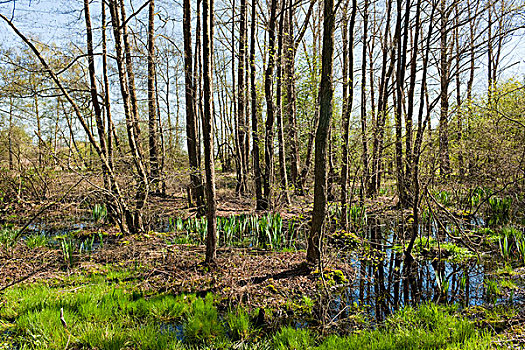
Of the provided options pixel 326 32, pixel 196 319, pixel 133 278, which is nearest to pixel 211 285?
pixel 196 319

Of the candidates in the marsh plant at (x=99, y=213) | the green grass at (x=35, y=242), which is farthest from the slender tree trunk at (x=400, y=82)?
the marsh plant at (x=99, y=213)

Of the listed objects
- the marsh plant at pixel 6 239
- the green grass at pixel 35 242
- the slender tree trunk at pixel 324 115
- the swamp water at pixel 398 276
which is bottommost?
the swamp water at pixel 398 276

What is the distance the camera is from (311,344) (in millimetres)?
2859

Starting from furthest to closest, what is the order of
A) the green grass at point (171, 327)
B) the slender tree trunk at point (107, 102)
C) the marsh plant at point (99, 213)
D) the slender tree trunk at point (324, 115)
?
1. the marsh plant at point (99, 213)
2. the slender tree trunk at point (107, 102)
3. the slender tree trunk at point (324, 115)
4. the green grass at point (171, 327)

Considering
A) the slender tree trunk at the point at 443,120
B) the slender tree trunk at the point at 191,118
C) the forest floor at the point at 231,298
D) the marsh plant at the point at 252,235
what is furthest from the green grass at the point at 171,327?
the slender tree trunk at the point at 191,118

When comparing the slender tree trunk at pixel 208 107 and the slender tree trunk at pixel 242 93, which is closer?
the slender tree trunk at pixel 208 107

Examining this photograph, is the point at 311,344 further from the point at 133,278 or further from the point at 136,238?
the point at 136,238

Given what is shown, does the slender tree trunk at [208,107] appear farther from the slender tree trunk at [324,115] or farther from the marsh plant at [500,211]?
the marsh plant at [500,211]

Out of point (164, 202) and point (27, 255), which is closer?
point (27, 255)

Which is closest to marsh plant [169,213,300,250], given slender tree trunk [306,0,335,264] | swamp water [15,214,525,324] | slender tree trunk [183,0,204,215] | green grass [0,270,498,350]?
swamp water [15,214,525,324]

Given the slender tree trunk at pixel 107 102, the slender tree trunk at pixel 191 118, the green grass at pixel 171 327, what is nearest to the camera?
the green grass at pixel 171 327

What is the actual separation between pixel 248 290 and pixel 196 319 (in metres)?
0.88

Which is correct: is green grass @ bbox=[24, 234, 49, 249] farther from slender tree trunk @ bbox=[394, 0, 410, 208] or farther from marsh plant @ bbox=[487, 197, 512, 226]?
marsh plant @ bbox=[487, 197, 512, 226]

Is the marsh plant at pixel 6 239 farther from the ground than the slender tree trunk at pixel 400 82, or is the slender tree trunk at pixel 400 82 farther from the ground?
the slender tree trunk at pixel 400 82
